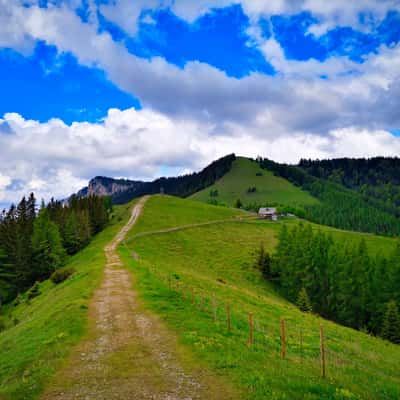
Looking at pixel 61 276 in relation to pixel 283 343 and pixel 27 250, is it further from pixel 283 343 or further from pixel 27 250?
pixel 283 343

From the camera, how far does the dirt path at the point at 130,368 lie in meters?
10.3

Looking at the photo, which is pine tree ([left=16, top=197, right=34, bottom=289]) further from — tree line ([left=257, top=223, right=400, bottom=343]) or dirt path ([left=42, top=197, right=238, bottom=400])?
dirt path ([left=42, top=197, right=238, bottom=400])

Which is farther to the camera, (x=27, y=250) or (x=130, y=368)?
(x=27, y=250)

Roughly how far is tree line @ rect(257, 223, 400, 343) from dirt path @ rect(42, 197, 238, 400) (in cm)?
4300

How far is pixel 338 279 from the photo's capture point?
202 feet

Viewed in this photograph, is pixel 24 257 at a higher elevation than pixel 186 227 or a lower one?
lower

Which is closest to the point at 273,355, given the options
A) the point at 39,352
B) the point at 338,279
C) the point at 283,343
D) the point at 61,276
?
the point at 283,343

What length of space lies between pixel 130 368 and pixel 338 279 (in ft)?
191

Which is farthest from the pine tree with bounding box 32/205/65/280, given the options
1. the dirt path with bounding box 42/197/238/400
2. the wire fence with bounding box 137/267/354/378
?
the dirt path with bounding box 42/197/238/400

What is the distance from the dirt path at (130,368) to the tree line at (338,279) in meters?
43.0

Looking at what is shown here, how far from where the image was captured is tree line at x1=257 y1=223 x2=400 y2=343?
5638 centimetres

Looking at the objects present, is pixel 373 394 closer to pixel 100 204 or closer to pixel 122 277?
pixel 122 277

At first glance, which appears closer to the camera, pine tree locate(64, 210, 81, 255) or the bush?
the bush

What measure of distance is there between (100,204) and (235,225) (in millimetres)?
48030
